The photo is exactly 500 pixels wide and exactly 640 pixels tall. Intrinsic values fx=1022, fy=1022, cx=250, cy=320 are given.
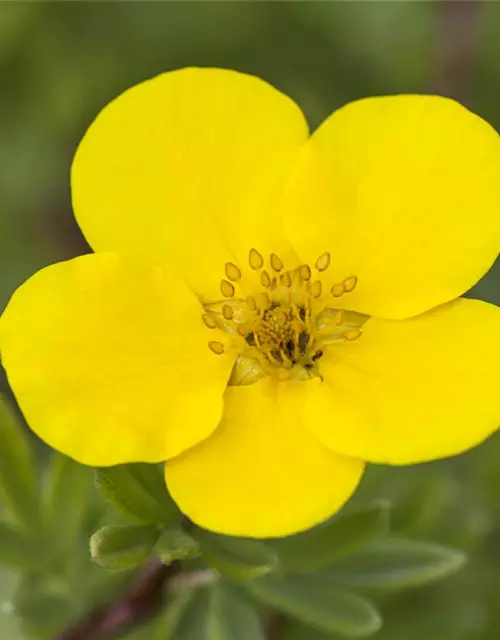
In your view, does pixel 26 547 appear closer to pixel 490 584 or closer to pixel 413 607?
pixel 413 607

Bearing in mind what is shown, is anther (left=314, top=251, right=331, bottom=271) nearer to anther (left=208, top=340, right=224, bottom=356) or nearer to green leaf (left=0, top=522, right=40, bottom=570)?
anther (left=208, top=340, right=224, bottom=356)

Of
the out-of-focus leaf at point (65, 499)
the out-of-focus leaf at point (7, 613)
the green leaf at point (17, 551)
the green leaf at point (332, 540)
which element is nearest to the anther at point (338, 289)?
the green leaf at point (332, 540)

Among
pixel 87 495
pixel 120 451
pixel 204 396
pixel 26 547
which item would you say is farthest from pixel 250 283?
pixel 26 547

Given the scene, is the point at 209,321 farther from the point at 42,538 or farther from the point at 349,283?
the point at 42,538

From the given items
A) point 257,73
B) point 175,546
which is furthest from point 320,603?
point 257,73

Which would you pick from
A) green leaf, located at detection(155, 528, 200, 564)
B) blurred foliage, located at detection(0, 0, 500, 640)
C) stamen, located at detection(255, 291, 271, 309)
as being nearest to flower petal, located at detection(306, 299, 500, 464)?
stamen, located at detection(255, 291, 271, 309)
